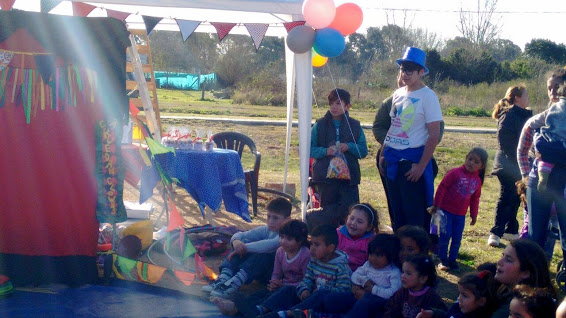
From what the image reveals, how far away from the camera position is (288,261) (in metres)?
4.40

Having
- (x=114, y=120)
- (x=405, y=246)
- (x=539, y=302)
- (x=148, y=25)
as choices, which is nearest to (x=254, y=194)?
(x=148, y=25)

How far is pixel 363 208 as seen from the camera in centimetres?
435

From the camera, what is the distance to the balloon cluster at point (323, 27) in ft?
17.0

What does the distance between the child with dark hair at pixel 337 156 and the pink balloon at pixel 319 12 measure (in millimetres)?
649

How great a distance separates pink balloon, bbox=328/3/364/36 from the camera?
5355 millimetres

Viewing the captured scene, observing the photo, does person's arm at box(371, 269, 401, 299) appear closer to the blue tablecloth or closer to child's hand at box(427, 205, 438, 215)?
child's hand at box(427, 205, 438, 215)

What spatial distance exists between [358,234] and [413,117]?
1011 mm

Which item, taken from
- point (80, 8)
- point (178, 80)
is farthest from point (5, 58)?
point (178, 80)

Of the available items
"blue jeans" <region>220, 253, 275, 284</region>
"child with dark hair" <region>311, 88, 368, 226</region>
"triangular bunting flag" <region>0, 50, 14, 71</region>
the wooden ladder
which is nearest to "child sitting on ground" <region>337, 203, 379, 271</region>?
"blue jeans" <region>220, 253, 275, 284</region>

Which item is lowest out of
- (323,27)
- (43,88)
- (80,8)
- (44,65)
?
(43,88)

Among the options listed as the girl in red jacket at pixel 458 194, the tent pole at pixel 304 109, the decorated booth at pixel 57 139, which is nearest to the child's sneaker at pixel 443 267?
the girl in red jacket at pixel 458 194

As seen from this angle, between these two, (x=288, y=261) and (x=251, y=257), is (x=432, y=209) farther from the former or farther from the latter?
(x=251, y=257)

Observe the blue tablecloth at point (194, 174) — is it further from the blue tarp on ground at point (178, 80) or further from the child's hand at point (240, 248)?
the blue tarp on ground at point (178, 80)

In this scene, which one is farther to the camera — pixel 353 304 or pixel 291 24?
pixel 291 24
